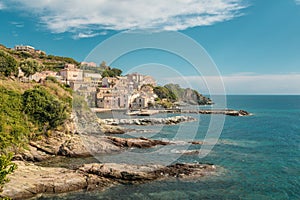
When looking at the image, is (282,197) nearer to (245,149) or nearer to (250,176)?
(250,176)

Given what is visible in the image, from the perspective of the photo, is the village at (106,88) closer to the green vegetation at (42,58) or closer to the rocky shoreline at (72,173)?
the green vegetation at (42,58)

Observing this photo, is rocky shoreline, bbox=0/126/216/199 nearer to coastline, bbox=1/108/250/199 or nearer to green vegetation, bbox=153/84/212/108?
coastline, bbox=1/108/250/199

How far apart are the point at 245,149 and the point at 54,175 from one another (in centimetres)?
1799

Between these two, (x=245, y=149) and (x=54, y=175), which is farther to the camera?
(x=245, y=149)

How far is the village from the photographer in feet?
192

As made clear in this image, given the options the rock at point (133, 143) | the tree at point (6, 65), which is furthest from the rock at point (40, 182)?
the tree at point (6, 65)

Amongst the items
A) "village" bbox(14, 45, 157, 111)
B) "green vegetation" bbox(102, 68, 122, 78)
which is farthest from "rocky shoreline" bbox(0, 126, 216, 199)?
"green vegetation" bbox(102, 68, 122, 78)

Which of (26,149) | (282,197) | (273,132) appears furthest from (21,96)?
(273,132)

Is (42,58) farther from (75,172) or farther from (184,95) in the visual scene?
(75,172)

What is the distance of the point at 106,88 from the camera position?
213ft

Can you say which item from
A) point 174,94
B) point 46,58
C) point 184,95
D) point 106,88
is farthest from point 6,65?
point 174,94

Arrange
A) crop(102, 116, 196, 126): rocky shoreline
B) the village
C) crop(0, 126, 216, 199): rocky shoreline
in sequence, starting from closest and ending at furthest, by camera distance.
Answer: crop(0, 126, 216, 199): rocky shoreline, crop(102, 116, 196, 126): rocky shoreline, the village

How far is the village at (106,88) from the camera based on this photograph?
58416 millimetres

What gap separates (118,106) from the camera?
65.7 metres
